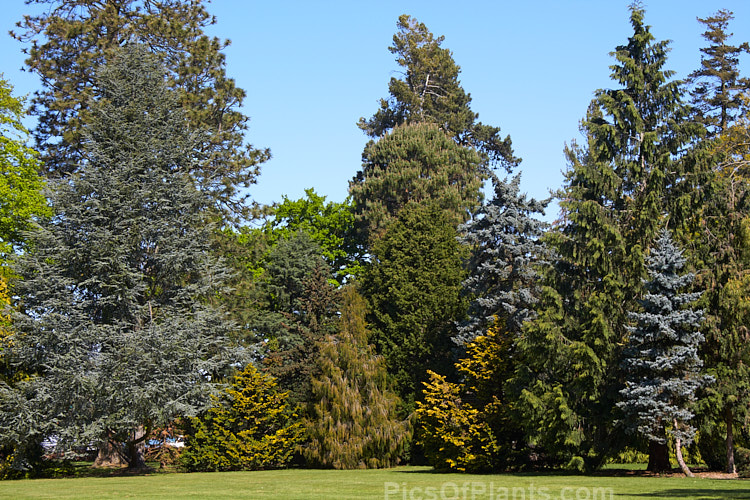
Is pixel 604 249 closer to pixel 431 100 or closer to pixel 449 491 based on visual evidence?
pixel 449 491

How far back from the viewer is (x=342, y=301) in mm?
38344

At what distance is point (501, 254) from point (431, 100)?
28.9 metres

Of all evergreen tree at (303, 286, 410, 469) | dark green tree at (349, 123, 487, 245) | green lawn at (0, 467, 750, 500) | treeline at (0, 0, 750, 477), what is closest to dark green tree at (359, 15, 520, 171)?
dark green tree at (349, 123, 487, 245)

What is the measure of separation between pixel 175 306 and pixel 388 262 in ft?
35.5

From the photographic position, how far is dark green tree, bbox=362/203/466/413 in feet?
117

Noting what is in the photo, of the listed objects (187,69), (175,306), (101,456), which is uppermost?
(187,69)

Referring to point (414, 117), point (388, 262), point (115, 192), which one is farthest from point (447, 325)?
point (414, 117)

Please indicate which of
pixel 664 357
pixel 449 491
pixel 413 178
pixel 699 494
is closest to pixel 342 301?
pixel 413 178

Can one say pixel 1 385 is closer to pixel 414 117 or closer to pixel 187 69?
pixel 187 69

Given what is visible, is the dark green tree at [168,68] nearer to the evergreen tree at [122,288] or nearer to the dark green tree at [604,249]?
the evergreen tree at [122,288]

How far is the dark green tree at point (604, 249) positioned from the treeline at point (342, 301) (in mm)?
82

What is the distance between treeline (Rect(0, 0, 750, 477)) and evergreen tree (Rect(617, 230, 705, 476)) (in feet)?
0.28

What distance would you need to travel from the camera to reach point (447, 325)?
35594mm

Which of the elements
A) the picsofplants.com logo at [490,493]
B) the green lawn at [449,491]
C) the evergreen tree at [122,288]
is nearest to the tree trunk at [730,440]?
the green lawn at [449,491]
